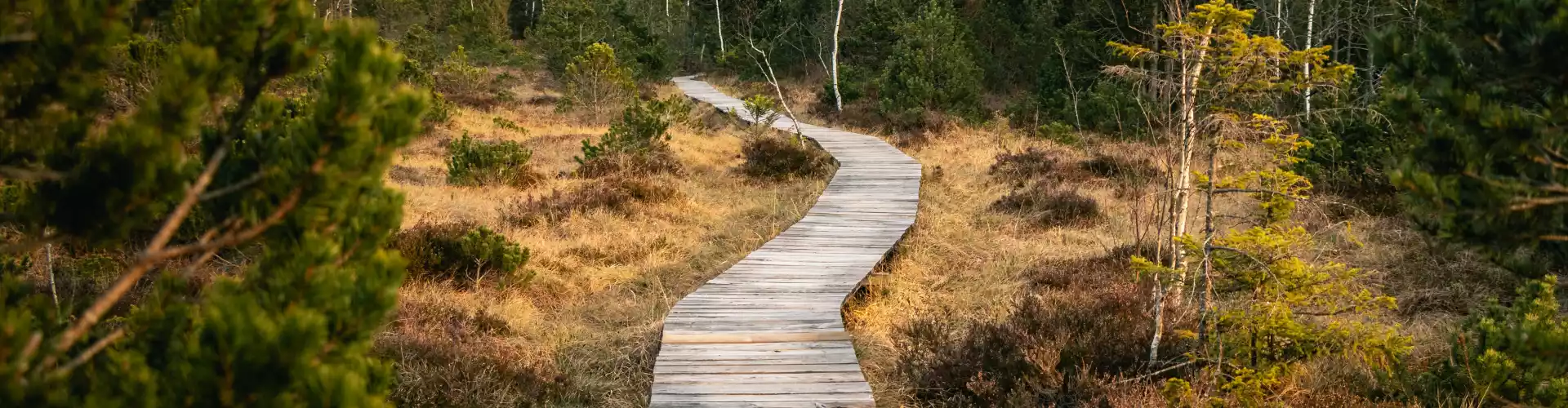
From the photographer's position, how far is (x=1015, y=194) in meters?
10.5

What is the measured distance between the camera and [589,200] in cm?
990

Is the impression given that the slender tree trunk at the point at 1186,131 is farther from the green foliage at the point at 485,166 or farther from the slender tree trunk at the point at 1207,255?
the green foliage at the point at 485,166

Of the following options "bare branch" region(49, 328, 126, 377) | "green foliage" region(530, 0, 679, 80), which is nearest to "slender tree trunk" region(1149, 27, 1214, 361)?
"bare branch" region(49, 328, 126, 377)

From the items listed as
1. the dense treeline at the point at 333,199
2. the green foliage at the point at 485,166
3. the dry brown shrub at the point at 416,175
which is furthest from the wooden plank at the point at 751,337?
the dry brown shrub at the point at 416,175

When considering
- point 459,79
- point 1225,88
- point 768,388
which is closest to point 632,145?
point 768,388

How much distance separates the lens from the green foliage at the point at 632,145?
12133 millimetres

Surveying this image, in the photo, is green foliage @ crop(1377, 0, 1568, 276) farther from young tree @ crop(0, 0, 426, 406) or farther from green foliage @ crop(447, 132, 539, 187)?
green foliage @ crop(447, 132, 539, 187)

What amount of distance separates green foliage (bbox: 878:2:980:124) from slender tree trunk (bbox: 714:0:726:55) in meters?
17.6

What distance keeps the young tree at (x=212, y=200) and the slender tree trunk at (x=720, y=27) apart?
3383 centimetres

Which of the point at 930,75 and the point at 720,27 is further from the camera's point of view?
the point at 720,27

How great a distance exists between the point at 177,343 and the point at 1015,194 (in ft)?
31.2

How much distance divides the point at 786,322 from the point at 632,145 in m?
7.21

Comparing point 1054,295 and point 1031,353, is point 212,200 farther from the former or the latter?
point 1054,295

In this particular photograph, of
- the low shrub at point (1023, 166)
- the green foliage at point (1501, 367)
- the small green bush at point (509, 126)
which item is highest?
the green foliage at point (1501, 367)
